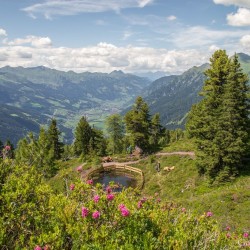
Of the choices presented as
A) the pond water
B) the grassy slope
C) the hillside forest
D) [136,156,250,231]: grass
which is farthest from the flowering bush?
the pond water

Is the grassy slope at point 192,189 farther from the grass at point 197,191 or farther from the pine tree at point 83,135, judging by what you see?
the pine tree at point 83,135

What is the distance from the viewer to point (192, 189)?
40.6 meters

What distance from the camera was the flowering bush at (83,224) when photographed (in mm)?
7862

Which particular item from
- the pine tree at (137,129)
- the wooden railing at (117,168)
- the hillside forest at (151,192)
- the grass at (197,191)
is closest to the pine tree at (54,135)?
the hillside forest at (151,192)

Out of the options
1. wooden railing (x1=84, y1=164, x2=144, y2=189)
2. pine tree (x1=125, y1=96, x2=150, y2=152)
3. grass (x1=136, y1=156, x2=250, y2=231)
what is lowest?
wooden railing (x1=84, y1=164, x2=144, y2=189)

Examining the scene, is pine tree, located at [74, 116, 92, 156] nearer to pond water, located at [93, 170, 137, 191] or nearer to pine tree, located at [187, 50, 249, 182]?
pond water, located at [93, 170, 137, 191]

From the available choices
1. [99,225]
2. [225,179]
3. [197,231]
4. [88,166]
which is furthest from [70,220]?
[88,166]

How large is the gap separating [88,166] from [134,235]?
52.6m

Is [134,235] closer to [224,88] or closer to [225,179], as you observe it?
[225,179]

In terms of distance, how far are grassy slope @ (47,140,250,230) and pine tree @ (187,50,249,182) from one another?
89.0 inches

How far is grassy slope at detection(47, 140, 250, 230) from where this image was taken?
26.2m

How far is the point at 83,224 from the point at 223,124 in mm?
33150

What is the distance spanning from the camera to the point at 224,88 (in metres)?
41.5

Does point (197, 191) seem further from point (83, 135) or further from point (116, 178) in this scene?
point (83, 135)
